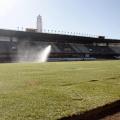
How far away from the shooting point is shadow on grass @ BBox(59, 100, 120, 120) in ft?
22.6

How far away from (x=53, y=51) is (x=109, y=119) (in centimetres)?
6217

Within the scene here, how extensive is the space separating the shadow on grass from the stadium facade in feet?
167

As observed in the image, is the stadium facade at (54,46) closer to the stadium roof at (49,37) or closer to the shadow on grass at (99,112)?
the stadium roof at (49,37)

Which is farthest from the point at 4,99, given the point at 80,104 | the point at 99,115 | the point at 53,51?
the point at 53,51

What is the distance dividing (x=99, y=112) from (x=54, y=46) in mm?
65652

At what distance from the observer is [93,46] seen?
85500 mm

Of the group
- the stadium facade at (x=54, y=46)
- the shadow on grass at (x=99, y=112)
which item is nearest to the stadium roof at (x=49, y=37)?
the stadium facade at (x=54, y=46)

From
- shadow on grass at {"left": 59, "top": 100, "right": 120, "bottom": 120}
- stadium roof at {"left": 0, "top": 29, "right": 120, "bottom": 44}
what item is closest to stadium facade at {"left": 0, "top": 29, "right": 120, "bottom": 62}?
stadium roof at {"left": 0, "top": 29, "right": 120, "bottom": 44}

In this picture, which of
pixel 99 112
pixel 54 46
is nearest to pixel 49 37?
pixel 54 46

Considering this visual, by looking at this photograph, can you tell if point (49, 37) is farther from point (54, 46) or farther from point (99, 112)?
point (99, 112)

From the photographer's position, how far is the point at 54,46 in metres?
72.9

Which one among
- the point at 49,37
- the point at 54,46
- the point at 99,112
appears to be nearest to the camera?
the point at 99,112

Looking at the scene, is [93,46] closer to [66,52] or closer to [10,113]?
[66,52]

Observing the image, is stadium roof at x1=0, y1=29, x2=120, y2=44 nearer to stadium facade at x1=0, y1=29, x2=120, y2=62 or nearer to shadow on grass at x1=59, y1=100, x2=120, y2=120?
stadium facade at x1=0, y1=29, x2=120, y2=62
